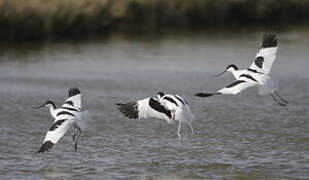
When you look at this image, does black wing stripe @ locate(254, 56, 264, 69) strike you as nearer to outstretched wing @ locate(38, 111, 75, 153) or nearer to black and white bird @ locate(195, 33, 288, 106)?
black and white bird @ locate(195, 33, 288, 106)

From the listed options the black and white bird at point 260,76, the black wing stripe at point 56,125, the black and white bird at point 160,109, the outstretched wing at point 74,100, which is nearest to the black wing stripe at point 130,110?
the black and white bird at point 160,109

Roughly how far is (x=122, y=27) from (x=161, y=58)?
18.8ft

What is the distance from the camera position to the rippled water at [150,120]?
28.3 ft

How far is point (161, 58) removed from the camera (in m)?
17.6

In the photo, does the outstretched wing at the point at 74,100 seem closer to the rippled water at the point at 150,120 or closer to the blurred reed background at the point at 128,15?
the rippled water at the point at 150,120

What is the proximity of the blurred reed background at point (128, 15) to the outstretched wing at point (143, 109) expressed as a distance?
36.0 ft

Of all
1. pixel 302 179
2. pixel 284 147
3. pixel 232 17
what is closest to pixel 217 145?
pixel 284 147

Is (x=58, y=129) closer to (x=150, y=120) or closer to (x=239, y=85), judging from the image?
(x=239, y=85)

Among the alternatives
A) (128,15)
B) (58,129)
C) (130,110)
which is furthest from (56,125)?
(128,15)

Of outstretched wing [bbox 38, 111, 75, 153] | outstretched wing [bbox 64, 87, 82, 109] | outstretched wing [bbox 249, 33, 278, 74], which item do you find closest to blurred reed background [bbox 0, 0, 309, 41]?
outstretched wing [bbox 249, 33, 278, 74]

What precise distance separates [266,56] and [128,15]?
14.1 meters

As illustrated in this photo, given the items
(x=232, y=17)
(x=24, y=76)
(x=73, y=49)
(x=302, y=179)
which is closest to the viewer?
(x=302, y=179)

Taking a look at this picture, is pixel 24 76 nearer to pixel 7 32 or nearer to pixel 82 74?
pixel 82 74

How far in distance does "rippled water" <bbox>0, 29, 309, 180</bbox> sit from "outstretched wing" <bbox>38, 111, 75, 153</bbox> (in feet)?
1.05
